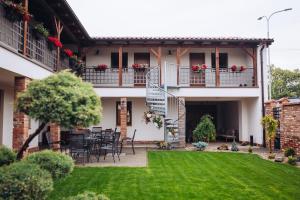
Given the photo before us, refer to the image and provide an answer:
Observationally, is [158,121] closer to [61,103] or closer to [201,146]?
[201,146]

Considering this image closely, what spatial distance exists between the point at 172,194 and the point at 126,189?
97 centimetres

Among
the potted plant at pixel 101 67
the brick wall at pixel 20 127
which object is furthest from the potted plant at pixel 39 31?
the potted plant at pixel 101 67

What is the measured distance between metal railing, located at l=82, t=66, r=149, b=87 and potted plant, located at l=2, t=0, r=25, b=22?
23.1ft

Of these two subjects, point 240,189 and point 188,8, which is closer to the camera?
point 240,189

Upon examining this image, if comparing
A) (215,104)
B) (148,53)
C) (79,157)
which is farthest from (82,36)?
(215,104)

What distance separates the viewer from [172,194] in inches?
228

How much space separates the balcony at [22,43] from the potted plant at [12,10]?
116 mm

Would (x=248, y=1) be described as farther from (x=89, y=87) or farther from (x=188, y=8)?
(x=89, y=87)

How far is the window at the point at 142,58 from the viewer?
646 inches

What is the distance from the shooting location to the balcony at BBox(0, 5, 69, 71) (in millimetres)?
7868

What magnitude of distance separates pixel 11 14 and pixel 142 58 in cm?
919

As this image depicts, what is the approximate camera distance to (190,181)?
689cm

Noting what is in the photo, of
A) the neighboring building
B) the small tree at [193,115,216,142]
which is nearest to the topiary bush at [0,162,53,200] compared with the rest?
the neighboring building

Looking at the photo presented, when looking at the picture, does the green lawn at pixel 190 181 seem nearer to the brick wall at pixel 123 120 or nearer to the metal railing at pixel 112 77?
the brick wall at pixel 123 120
